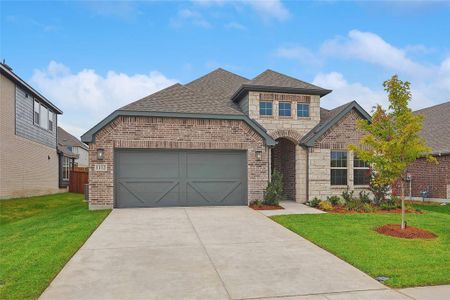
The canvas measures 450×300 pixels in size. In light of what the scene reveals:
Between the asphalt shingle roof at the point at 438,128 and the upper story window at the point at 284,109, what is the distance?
9.89 metres

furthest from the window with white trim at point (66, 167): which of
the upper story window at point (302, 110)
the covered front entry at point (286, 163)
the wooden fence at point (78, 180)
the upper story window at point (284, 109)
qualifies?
the upper story window at point (302, 110)

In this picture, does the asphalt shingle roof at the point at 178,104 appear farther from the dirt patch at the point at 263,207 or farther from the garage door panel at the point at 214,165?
the dirt patch at the point at 263,207

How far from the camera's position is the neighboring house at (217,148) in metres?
14.0

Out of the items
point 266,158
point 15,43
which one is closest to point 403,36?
point 266,158

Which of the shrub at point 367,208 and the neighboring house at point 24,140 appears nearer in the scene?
the shrub at point 367,208

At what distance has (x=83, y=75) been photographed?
3456 cm

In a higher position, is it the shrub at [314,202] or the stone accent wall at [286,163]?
the stone accent wall at [286,163]

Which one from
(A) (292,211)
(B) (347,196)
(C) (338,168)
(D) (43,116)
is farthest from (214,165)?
(D) (43,116)

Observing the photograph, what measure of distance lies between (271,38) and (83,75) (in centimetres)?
2300

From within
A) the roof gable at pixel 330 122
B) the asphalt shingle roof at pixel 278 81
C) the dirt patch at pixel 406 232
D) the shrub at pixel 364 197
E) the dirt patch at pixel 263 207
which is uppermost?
the asphalt shingle roof at pixel 278 81

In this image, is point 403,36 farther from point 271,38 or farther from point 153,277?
point 153,277

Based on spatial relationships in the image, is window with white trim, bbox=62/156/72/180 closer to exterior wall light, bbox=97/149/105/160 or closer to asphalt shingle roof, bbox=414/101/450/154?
exterior wall light, bbox=97/149/105/160

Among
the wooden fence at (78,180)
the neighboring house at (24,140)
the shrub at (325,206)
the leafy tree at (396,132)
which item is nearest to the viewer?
the leafy tree at (396,132)

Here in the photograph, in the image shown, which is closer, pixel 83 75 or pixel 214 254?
pixel 214 254
